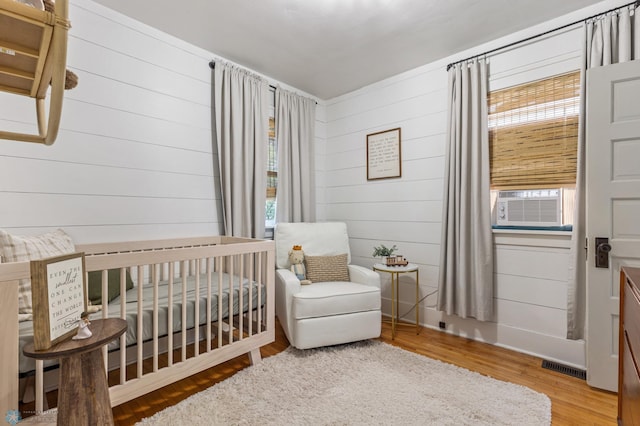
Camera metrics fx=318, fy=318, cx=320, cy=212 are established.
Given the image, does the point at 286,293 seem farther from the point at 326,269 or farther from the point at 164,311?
the point at 164,311

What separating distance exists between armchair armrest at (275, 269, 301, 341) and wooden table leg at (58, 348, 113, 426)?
4.71ft

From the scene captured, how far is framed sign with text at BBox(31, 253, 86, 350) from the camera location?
2.86 feet

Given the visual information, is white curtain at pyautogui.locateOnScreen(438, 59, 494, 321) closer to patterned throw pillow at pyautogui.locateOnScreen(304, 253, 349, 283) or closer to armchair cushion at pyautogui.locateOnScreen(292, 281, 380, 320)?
armchair cushion at pyautogui.locateOnScreen(292, 281, 380, 320)

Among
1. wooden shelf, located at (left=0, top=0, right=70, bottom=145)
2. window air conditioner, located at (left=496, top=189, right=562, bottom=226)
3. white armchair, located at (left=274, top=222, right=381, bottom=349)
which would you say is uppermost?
wooden shelf, located at (left=0, top=0, right=70, bottom=145)

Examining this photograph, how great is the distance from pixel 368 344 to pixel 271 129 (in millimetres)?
2211

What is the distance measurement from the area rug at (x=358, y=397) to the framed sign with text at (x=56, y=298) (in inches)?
36.3

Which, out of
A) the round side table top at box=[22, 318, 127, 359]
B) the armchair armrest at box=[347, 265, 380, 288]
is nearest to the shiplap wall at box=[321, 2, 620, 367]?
the armchair armrest at box=[347, 265, 380, 288]

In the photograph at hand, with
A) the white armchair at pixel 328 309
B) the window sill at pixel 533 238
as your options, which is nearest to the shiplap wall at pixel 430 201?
the window sill at pixel 533 238

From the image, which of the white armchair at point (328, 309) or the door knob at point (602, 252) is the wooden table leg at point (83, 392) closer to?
the white armchair at point (328, 309)

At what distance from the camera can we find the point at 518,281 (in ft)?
7.98

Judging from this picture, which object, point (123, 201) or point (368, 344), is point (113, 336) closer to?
point (123, 201)

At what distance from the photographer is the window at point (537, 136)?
2203 millimetres

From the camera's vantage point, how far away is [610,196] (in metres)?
1.89

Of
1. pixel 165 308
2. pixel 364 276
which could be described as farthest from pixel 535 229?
pixel 165 308
